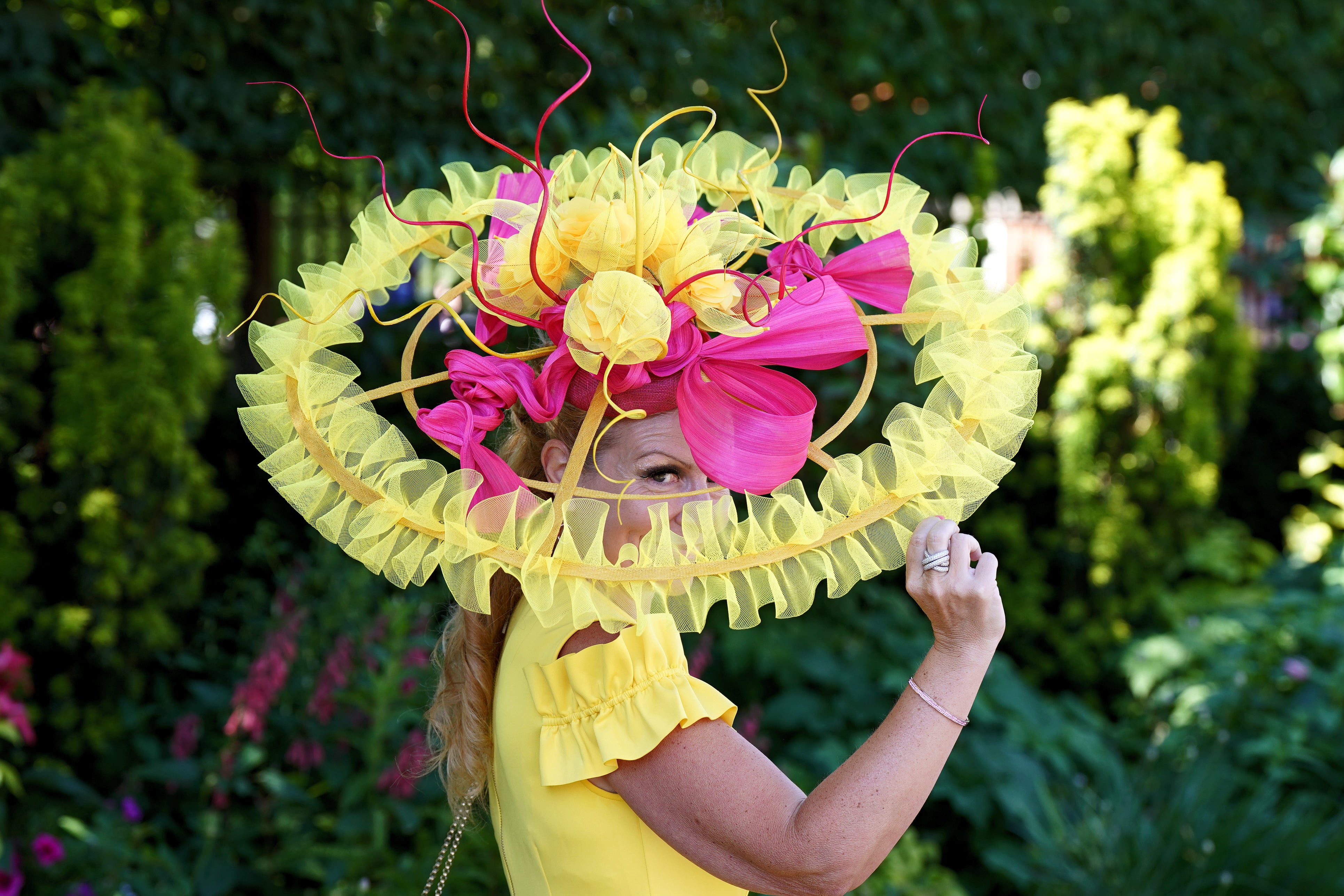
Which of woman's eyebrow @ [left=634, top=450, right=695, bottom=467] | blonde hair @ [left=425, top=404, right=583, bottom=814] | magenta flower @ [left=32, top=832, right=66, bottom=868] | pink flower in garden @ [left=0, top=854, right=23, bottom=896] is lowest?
pink flower in garden @ [left=0, top=854, right=23, bottom=896]

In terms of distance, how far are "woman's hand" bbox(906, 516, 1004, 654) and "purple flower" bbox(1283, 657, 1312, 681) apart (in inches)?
121

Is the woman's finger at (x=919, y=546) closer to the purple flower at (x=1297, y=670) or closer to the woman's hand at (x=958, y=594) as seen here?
the woman's hand at (x=958, y=594)

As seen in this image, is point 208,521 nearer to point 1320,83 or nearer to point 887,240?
point 887,240

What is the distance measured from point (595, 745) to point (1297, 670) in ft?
10.8

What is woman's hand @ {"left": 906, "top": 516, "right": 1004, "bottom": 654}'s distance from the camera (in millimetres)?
1261

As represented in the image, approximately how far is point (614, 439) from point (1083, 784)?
265 cm

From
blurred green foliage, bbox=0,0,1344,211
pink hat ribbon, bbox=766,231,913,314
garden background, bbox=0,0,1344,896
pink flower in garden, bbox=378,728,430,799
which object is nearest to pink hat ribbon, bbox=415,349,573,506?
pink hat ribbon, bbox=766,231,913,314

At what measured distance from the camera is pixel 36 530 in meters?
3.14

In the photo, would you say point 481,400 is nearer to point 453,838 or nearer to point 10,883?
point 453,838

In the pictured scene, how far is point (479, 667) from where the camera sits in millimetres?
1654

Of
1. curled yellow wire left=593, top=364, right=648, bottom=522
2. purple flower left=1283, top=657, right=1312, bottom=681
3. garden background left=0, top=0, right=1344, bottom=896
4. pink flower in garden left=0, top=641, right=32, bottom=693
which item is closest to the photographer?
curled yellow wire left=593, top=364, right=648, bottom=522

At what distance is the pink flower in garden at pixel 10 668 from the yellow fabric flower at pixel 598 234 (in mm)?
1999

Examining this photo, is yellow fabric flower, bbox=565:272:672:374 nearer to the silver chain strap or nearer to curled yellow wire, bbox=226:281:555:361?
curled yellow wire, bbox=226:281:555:361

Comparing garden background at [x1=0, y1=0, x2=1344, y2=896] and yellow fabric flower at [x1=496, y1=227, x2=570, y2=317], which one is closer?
yellow fabric flower at [x1=496, y1=227, x2=570, y2=317]
